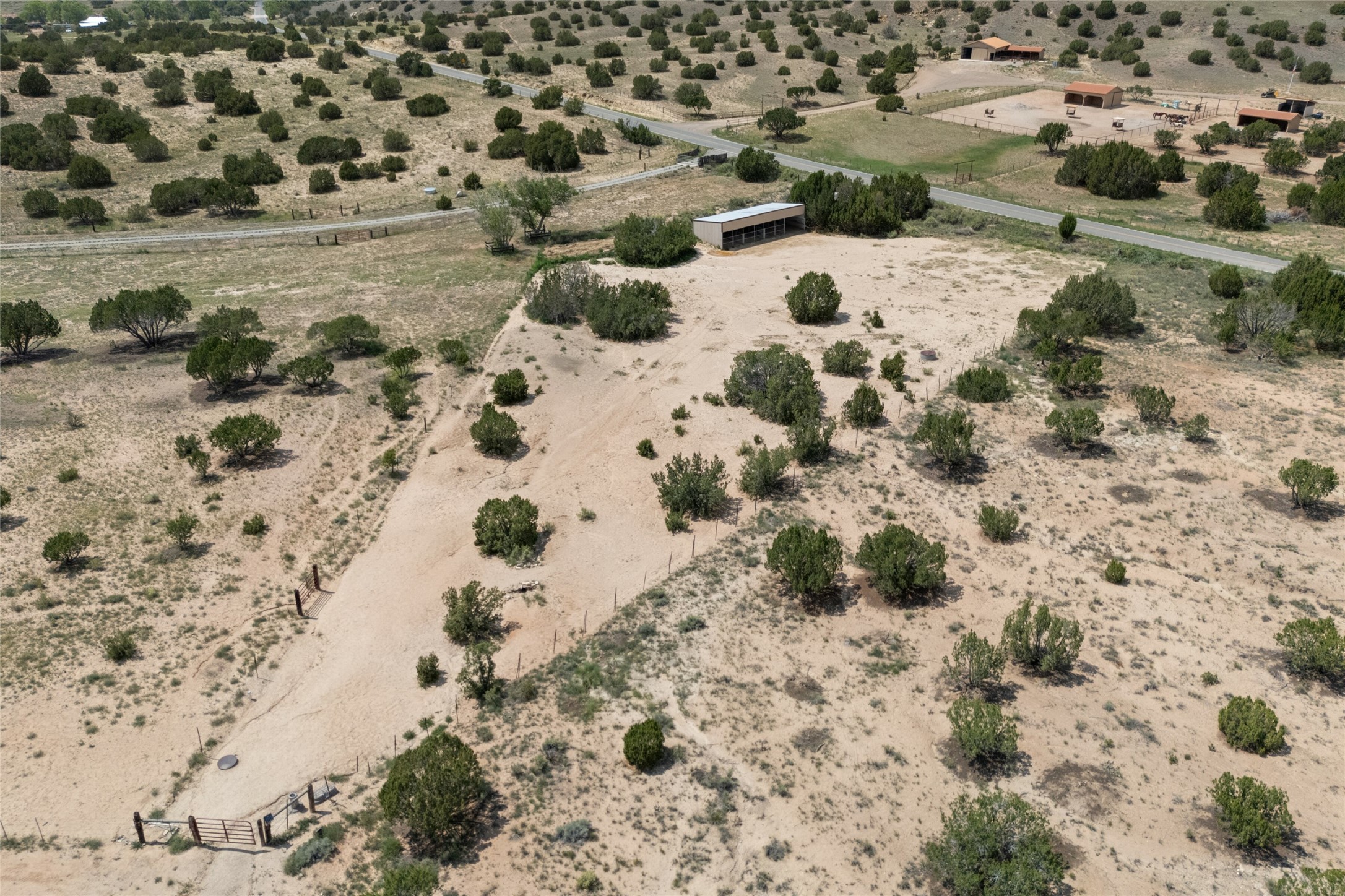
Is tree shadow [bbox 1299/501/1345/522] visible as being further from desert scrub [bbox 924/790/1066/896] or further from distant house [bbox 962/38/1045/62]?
distant house [bbox 962/38/1045/62]

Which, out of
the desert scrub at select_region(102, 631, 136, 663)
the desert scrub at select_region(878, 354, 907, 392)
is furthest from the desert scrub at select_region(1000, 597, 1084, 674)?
the desert scrub at select_region(102, 631, 136, 663)

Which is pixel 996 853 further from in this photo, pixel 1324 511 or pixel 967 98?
pixel 967 98

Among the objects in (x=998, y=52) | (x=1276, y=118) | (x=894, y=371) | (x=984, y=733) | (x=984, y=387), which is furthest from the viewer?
(x=998, y=52)

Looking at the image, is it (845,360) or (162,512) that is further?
(845,360)

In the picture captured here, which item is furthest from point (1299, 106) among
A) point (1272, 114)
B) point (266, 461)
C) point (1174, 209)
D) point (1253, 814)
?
point (266, 461)

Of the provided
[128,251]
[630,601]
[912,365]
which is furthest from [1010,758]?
[128,251]

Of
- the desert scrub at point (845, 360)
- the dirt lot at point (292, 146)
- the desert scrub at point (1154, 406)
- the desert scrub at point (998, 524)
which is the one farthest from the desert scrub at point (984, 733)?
the dirt lot at point (292, 146)

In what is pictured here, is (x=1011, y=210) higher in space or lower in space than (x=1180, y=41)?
lower
